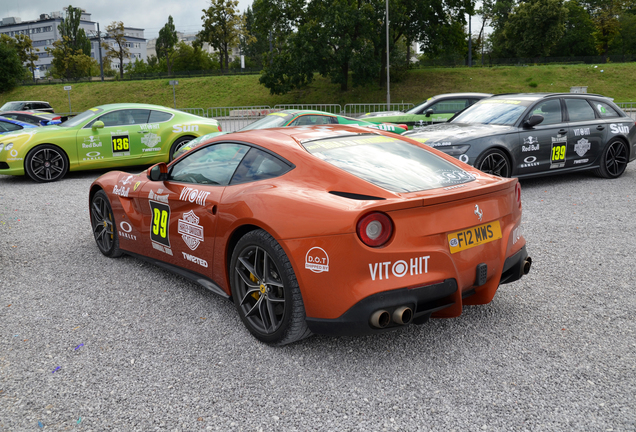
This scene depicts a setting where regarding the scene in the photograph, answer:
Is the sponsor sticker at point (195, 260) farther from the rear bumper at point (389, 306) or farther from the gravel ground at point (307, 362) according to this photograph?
the rear bumper at point (389, 306)

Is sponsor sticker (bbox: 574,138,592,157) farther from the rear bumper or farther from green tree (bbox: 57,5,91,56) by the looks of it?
green tree (bbox: 57,5,91,56)

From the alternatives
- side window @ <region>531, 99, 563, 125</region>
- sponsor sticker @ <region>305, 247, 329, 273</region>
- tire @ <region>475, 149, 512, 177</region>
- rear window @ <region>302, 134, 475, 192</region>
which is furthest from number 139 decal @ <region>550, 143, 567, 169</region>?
sponsor sticker @ <region>305, 247, 329, 273</region>

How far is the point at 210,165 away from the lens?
3834mm

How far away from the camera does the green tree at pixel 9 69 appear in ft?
167

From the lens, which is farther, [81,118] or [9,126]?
[9,126]

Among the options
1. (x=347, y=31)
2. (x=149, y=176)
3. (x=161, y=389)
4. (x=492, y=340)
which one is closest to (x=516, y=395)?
(x=492, y=340)

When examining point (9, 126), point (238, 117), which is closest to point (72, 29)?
point (238, 117)

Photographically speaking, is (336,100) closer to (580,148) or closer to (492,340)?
(580,148)

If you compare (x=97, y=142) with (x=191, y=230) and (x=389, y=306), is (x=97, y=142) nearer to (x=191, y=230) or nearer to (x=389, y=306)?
(x=191, y=230)

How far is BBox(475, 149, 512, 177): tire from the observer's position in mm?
7566

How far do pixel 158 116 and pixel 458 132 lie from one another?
20.7 feet

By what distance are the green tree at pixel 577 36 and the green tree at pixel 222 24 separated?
37.1 m

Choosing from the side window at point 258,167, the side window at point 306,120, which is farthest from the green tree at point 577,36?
the side window at point 258,167

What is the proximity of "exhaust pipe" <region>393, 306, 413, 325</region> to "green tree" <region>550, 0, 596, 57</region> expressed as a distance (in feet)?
219
